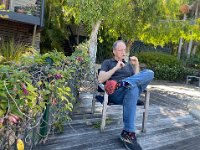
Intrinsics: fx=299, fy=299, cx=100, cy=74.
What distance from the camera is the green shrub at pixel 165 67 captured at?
52.2ft

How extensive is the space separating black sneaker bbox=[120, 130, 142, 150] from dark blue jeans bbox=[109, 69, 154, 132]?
0.20 ft

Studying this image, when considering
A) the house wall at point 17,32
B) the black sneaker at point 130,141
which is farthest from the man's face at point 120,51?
the house wall at point 17,32

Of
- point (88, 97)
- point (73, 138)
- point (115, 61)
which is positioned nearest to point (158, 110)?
point (88, 97)

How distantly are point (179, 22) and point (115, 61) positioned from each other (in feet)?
22.5

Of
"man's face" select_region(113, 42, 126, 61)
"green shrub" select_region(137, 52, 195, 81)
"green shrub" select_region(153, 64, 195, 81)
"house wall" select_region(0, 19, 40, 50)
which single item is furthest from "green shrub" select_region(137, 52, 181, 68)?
"man's face" select_region(113, 42, 126, 61)

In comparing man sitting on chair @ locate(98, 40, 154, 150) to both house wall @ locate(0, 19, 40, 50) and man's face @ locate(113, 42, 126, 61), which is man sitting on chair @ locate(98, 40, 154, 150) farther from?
house wall @ locate(0, 19, 40, 50)

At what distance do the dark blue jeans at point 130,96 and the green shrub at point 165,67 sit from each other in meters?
12.3

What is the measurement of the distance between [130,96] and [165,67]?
42.1ft

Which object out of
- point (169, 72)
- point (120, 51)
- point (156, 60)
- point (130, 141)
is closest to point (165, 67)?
point (169, 72)

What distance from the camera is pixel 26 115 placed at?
6.40 feet

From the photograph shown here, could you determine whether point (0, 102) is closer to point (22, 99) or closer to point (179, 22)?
point (22, 99)

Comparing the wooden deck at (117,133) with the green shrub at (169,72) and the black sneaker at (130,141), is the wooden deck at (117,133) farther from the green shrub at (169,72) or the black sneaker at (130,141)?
the green shrub at (169,72)

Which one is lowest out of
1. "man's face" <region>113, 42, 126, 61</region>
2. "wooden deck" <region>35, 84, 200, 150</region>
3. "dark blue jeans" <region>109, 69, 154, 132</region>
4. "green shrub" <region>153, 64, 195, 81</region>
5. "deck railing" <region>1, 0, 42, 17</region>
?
"green shrub" <region>153, 64, 195, 81</region>

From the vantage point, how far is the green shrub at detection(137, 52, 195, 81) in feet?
52.2
